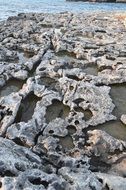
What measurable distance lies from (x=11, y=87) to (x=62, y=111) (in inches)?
102

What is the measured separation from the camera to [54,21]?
2242cm

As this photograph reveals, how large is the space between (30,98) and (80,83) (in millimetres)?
1749

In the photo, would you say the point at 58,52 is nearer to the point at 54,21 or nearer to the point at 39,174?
the point at 54,21

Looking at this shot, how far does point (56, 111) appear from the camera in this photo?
402 inches

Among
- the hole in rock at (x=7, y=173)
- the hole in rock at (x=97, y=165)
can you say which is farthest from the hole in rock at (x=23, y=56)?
the hole in rock at (x=7, y=173)

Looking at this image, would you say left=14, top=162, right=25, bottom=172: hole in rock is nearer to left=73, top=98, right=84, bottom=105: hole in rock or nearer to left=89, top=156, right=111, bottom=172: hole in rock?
left=89, top=156, right=111, bottom=172: hole in rock

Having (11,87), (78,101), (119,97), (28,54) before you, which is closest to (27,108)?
(78,101)

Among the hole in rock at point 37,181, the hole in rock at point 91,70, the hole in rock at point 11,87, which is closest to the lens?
the hole in rock at point 37,181

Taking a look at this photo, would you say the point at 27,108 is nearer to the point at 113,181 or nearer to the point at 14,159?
the point at 14,159

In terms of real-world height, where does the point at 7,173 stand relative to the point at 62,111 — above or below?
above

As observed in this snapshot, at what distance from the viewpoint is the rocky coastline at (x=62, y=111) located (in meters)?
6.61

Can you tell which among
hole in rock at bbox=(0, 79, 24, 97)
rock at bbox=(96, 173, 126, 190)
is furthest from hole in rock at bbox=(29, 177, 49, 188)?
hole in rock at bbox=(0, 79, 24, 97)

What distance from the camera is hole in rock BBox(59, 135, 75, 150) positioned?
850 cm

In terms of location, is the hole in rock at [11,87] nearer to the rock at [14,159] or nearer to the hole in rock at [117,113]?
the hole in rock at [117,113]
